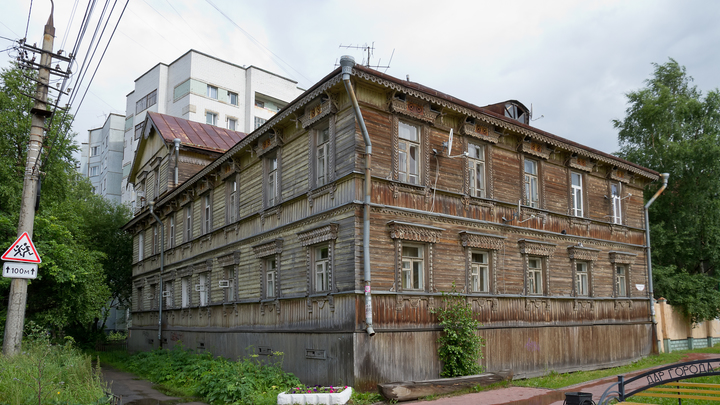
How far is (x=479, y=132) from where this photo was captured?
16812 mm

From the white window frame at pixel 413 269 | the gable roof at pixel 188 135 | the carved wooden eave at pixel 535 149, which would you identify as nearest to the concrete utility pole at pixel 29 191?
the white window frame at pixel 413 269

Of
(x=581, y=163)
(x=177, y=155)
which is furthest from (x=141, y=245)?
(x=581, y=163)

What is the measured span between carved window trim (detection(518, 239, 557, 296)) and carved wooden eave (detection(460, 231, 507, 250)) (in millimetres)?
1047

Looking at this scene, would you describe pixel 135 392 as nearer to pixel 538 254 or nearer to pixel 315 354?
pixel 315 354

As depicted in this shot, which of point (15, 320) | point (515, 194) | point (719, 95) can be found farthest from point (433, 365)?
point (719, 95)

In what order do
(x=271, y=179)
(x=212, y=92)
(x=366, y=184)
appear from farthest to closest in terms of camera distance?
(x=212, y=92) < (x=271, y=179) < (x=366, y=184)

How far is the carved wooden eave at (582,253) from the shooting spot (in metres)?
19.2

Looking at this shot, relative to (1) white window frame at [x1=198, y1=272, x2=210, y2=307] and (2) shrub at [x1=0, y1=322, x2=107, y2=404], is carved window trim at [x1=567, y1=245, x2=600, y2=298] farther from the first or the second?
(2) shrub at [x1=0, y1=322, x2=107, y2=404]

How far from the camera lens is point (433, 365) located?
14.1 metres

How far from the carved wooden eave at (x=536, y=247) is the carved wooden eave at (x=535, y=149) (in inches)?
117

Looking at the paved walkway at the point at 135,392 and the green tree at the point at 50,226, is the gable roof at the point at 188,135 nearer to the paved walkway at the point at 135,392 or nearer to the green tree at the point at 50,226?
the green tree at the point at 50,226

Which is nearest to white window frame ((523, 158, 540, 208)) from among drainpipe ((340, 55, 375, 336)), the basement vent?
drainpipe ((340, 55, 375, 336))

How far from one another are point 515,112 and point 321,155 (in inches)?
370

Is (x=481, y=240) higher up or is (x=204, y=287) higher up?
(x=481, y=240)
